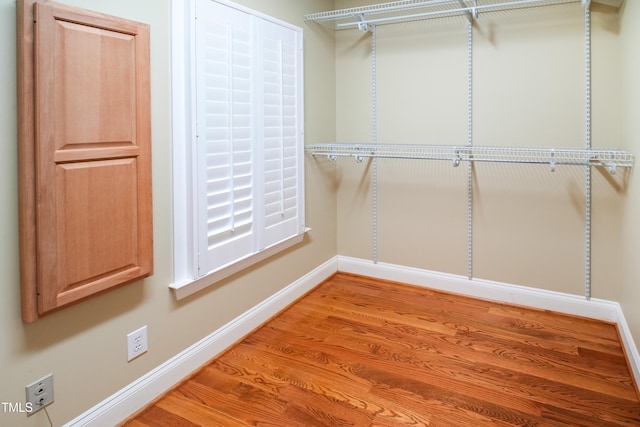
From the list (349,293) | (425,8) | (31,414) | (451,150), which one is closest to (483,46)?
(425,8)

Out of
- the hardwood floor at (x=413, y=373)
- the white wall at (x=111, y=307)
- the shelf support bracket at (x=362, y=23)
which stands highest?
the shelf support bracket at (x=362, y=23)

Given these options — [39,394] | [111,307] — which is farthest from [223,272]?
[39,394]

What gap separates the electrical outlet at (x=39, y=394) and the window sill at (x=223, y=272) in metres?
0.60

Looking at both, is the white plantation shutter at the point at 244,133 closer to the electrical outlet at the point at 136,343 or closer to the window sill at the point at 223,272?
the window sill at the point at 223,272

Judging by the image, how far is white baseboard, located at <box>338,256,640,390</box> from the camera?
8.62 ft

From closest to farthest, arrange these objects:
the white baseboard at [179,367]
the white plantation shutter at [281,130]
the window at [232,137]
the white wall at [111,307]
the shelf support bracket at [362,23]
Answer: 1. the white wall at [111,307]
2. the white baseboard at [179,367]
3. the window at [232,137]
4. the white plantation shutter at [281,130]
5. the shelf support bracket at [362,23]

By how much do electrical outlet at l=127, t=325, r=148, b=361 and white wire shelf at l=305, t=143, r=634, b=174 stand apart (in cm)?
160

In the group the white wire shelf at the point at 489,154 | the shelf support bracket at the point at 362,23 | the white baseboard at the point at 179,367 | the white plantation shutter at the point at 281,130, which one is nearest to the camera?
the white baseboard at the point at 179,367

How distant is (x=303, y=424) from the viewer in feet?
5.94

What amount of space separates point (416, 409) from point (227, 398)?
2.64 feet

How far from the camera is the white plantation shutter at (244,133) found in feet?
6.98

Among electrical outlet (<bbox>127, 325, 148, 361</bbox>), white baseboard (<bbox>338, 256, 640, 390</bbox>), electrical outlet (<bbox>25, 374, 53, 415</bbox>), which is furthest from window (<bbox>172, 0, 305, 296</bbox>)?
white baseboard (<bbox>338, 256, 640, 390</bbox>)

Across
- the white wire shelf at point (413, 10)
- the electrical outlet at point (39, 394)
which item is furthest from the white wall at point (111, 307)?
the white wire shelf at point (413, 10)

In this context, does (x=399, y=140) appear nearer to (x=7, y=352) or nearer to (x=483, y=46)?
(x=483, y=46)
